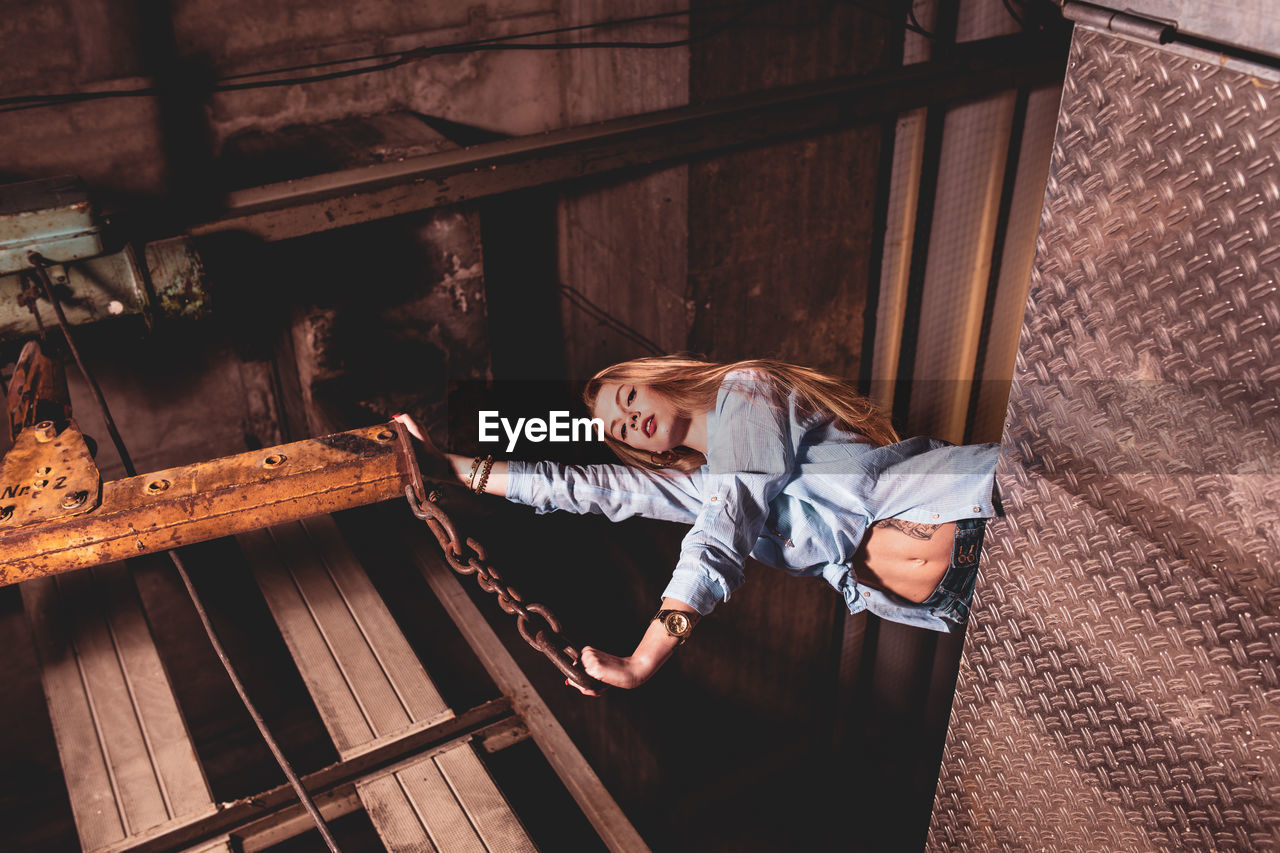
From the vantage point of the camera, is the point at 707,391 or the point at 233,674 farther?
the point at 707,391

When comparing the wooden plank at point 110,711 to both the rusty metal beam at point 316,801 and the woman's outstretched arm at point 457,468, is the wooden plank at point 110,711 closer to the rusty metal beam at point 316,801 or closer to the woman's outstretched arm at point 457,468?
the rusty metal beam at point 316,801

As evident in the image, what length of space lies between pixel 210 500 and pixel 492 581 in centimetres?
77

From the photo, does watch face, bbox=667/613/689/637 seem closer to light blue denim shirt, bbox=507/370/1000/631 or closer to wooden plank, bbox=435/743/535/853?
light blue denim shirt, bbox=507/370/1000/631

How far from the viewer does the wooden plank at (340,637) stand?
3.05m

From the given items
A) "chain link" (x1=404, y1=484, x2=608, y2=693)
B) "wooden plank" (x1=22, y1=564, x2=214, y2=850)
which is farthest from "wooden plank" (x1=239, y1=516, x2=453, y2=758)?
"chain link" (x1=404, y1=484, x2=608, y2=693)

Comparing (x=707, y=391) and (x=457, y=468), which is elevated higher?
(x=707, y=391)

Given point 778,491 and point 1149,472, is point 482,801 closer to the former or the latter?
point 778,491

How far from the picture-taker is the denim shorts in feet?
8.18

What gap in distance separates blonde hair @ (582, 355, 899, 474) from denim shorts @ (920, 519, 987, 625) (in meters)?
0.40

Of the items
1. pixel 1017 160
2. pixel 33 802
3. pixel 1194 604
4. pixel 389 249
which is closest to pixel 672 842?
pixel 33 802

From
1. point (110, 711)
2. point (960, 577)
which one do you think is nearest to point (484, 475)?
point (960, 577)

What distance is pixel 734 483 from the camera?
2475 mm

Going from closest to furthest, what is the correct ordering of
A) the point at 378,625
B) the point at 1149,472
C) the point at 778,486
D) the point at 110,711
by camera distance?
1. the point at 1149,472
2. the point at 778,486
3. the point at 110,711
4. the point at 378,625

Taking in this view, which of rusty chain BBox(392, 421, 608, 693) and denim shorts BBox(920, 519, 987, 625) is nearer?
rusty chain BBox(392, 421, 608, 693)
